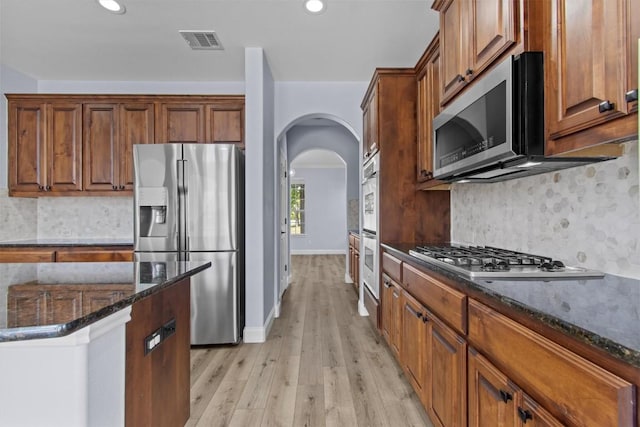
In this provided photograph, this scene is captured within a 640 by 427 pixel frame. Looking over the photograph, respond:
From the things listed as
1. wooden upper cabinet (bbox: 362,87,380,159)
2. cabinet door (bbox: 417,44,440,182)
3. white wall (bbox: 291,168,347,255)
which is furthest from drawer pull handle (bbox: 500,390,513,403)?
white wall (bbox: 291,168,347,255)

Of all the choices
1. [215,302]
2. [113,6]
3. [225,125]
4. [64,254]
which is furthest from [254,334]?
[113,6]

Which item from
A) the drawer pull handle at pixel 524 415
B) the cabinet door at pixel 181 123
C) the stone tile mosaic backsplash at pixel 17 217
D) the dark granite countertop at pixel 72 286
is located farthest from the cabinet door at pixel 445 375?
the stone tile mosaic backsplash at pixel 17 217

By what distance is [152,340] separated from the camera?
1.25 meters

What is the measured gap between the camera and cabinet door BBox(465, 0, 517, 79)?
1319 mm

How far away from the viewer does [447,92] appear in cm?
194

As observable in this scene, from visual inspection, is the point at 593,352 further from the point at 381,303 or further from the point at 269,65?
the point at 269,65

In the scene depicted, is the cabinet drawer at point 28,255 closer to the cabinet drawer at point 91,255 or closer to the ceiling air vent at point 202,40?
the cabinet drawer at point 91,255

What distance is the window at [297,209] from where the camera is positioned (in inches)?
404

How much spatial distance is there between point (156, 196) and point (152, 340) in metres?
2.03

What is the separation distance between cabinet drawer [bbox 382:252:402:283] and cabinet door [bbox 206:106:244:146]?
1.93 metres

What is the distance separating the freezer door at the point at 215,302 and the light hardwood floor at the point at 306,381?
127 mm

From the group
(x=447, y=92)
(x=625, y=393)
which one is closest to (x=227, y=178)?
(x=447, y=92)

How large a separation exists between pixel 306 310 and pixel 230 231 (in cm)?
163

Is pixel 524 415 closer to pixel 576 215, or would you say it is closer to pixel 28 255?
pixel 576 215
